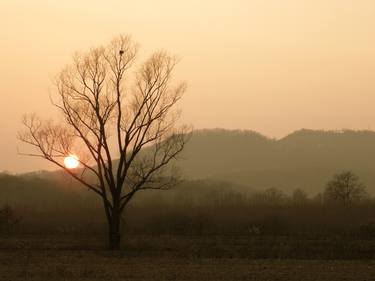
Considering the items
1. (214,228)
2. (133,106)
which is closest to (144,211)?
(214,228)

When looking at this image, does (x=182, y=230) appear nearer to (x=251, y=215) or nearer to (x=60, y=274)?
(x=251, y=215)

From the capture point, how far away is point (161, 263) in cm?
3095

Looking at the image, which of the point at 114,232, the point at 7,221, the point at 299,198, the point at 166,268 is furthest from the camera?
the point at 299,198

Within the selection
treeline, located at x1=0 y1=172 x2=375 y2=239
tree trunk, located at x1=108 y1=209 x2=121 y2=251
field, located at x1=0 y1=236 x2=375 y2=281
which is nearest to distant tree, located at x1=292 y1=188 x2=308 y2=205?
treeline, located at x1=0 y1=172 x2=375 y2=239

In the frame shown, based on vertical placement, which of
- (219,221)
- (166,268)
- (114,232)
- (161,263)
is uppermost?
(219,221)

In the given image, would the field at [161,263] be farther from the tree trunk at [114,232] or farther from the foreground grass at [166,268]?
the tree trunk at [114,232]

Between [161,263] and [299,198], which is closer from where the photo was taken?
[161,263]

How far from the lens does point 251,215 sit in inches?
2152

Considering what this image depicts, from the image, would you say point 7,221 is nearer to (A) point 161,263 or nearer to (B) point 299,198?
(A) point 161,263

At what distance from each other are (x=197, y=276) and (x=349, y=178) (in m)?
50.0

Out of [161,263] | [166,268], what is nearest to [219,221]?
[161,263]

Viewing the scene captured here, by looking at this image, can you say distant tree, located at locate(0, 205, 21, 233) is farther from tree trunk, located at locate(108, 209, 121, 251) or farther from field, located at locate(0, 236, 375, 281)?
tree trunk, located at locate(108, 209, 121, 251)

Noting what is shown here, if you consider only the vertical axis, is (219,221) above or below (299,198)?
below

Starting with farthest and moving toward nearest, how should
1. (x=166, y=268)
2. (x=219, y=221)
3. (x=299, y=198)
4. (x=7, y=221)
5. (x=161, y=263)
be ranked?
1. (x=299, y=198)
2. (x=219, y=221)
3. (x=7, y=221)
4. (x=161, y=263)
5. (x=166, y=268)
